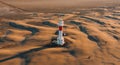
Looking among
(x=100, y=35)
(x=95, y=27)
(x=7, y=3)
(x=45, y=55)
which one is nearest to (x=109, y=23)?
(x=95, y=27)

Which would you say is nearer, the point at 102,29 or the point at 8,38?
the point at 8,38

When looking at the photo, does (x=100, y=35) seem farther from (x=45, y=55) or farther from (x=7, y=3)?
(x=7, y=3)

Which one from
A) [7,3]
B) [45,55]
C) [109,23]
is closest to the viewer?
[45,55]

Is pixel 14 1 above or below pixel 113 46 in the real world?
above

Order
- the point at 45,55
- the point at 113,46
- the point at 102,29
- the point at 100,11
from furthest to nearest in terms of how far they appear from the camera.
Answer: the point at 100,11, the point at 102,29, the point at 113,46, the point at 45,55

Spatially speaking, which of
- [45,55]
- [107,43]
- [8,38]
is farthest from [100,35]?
[8,38]

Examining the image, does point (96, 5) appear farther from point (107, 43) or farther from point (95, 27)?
point (107, 43)
